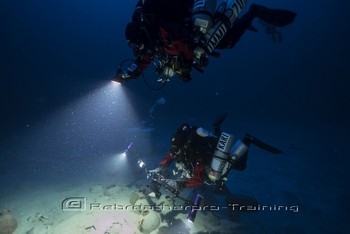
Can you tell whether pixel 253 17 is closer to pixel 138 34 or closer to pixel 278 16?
pixel 278 16

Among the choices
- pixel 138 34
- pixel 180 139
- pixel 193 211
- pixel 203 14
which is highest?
pixel 203 14

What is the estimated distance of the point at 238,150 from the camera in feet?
16.9

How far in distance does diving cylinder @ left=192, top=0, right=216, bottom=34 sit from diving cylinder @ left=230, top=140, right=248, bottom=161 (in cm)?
286

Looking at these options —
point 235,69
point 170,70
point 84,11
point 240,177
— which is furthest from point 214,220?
point 235,69

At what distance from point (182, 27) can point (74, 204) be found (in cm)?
763

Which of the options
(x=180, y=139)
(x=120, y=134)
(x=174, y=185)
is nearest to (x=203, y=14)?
(x=180, y=139)

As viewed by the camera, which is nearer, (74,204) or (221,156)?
(221,156)

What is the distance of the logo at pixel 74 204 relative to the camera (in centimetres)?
782

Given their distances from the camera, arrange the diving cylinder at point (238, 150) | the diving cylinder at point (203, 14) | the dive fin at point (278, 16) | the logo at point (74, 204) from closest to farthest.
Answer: the diving cylinder at point (203, 14) < the dive fin at point (278, 16) < the diving cylinder at point (238, 150) < the logo at point (74, 204)

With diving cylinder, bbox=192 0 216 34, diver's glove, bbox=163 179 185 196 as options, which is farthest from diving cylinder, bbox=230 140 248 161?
diving cylinder, bbox=192 0 216 34

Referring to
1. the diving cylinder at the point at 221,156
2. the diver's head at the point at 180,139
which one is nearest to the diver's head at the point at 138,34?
the diver's head at the point at 180,139

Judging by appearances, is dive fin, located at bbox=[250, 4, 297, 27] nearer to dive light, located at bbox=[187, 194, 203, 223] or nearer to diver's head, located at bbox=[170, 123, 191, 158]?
diver's head, located at bbox=[170, 123, 191, 158]

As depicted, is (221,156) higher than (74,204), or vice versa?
(221,156)

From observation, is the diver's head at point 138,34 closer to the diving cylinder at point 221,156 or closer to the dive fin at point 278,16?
the dive fin at point 278,16
